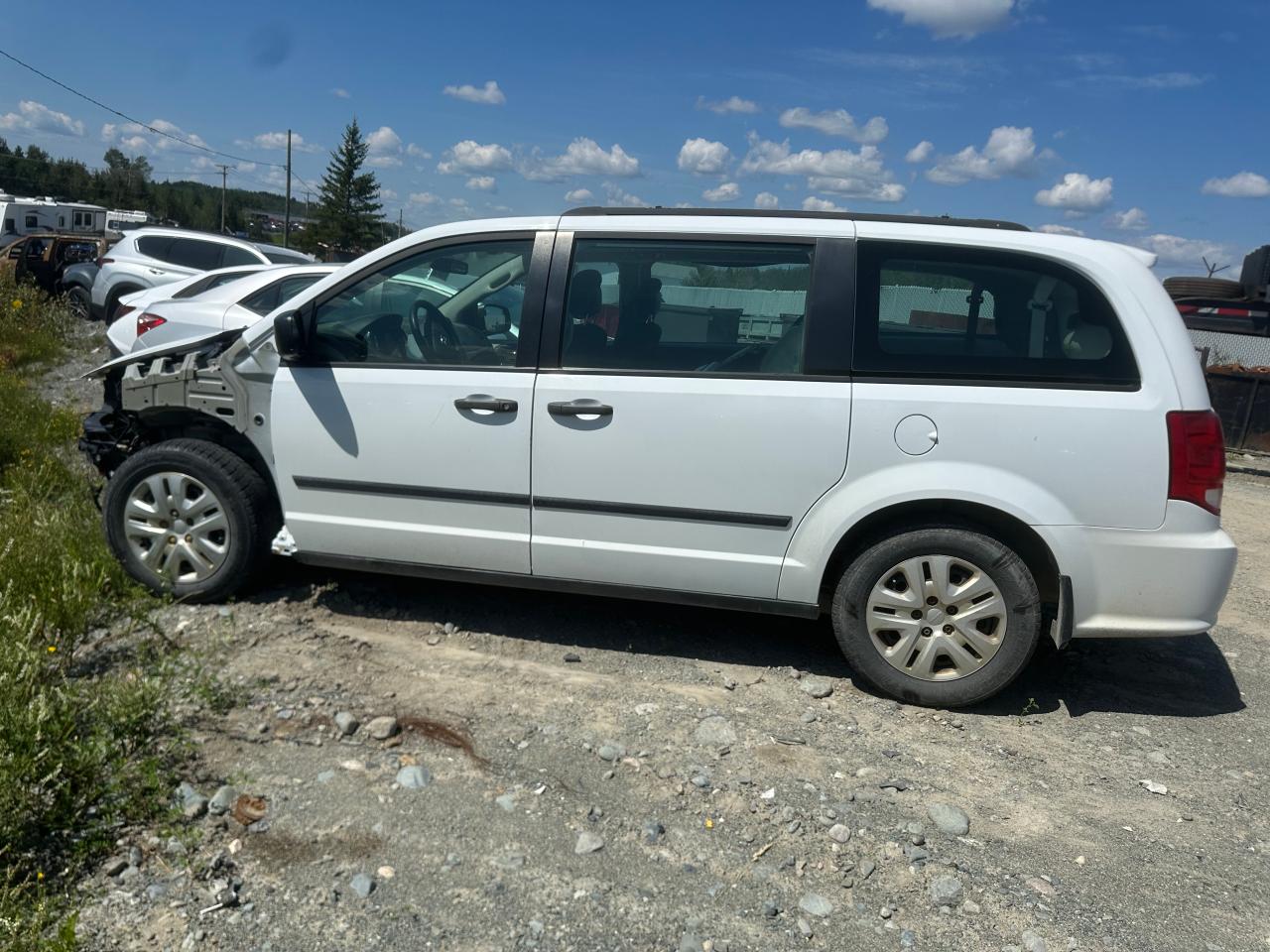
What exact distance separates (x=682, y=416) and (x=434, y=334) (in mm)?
1228

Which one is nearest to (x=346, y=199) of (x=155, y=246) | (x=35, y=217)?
(x=35, y=217)

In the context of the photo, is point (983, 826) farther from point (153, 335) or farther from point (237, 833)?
point (153, 335)

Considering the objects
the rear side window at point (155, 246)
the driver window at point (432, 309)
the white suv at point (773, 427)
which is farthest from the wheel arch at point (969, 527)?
the rear side window at point (155, 246)

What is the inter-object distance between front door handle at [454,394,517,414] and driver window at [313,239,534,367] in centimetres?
20

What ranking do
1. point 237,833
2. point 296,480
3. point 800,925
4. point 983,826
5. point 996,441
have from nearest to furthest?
1. point 800,925
2. point 237,833
3. point 983,826
4. point 996,441
5. point 296,480

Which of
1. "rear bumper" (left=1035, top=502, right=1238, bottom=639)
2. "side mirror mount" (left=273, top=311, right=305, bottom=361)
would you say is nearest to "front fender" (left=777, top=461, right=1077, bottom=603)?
"rear bumper" (left=1035, top=502, right=1238, bottom=639)

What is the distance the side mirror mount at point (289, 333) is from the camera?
14.2 ft

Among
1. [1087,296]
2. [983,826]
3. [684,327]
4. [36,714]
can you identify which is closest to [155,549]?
[36,714]

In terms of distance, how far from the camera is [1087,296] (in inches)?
154

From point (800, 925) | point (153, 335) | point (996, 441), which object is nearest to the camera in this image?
point (800, 925)

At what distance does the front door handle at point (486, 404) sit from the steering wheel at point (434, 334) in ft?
0.75

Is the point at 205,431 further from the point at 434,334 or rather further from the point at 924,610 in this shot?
the point at 924,610

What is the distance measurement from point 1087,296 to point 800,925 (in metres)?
2.62

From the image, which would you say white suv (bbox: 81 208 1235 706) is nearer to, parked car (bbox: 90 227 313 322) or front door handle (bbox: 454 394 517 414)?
front door handle (bbox: 454 394 517 414)
